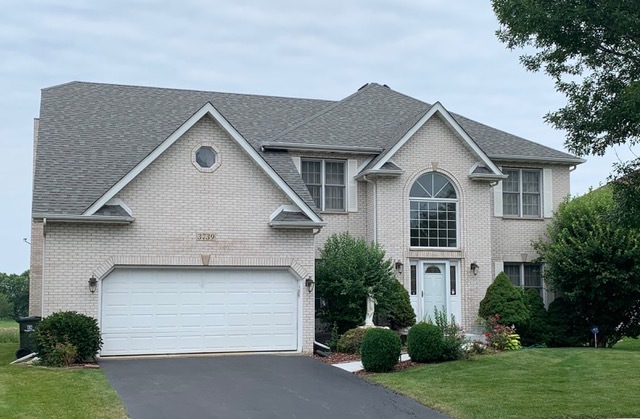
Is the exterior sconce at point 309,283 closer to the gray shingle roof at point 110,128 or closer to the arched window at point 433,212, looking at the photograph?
the gray shingle roof at point 110,128

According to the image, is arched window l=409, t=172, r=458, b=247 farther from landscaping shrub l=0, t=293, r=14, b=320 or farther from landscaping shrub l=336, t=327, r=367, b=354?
landscaping shrub l=0, t=293, r=14, b=320

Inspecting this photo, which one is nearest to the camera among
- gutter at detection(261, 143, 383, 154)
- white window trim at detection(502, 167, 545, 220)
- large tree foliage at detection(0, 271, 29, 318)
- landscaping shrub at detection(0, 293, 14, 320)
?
gutter at detection(261, 143, 383, 154)

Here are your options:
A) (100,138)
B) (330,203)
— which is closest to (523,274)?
(330,203)

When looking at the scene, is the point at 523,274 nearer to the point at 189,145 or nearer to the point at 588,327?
the point at 588,327

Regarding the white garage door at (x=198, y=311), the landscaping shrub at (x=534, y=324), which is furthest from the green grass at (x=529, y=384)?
the white garage door at (x=198, y=311)

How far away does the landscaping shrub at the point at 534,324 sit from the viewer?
24.0 m

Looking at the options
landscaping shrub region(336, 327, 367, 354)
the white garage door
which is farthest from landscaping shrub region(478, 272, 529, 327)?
the white garage door

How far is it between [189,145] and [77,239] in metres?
3.70

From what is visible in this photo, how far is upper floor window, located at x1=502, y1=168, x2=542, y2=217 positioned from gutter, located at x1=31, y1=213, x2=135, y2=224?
13.0m

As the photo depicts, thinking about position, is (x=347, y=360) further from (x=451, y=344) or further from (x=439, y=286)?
(x=439, y=286)

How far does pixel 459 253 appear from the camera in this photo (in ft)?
81.0

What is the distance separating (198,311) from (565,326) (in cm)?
1184

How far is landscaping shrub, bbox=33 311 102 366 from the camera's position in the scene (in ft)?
57.5

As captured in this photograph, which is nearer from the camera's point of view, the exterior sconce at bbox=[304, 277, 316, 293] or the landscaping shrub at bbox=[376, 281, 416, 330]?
the exterior sconce at bbox=[304, 277, 316, 293]
